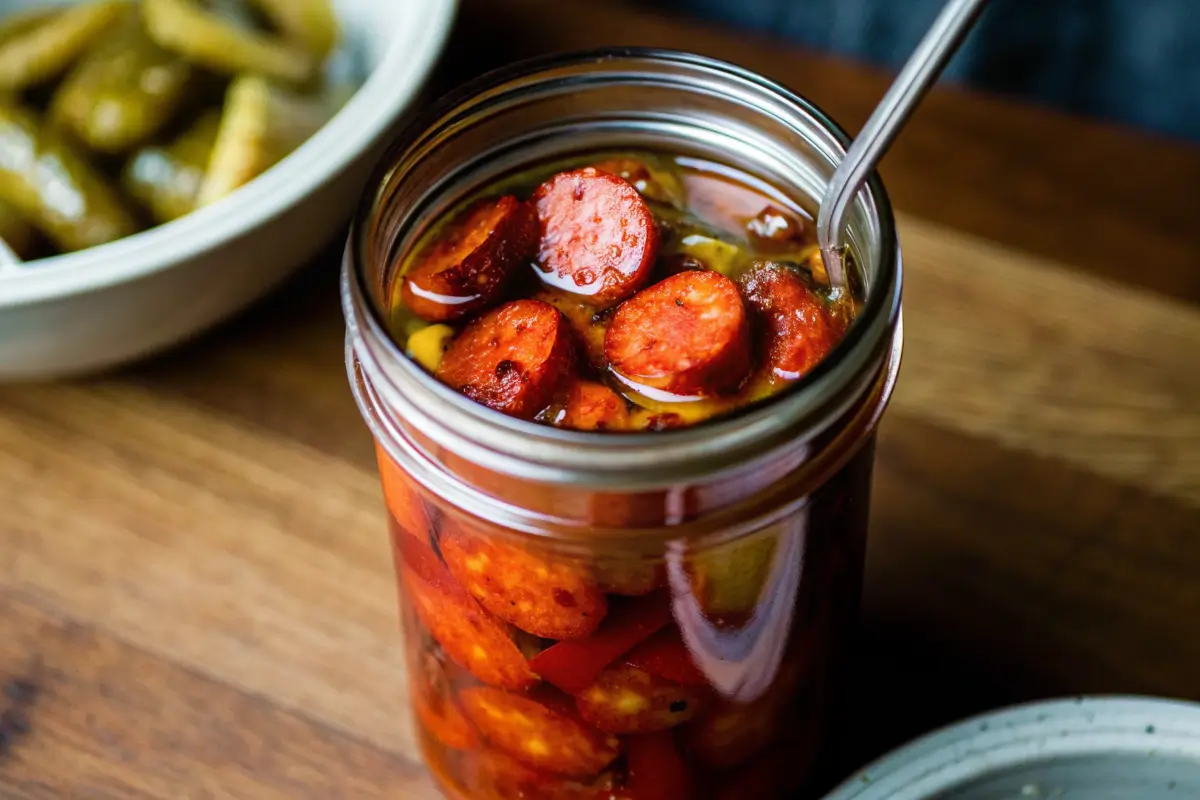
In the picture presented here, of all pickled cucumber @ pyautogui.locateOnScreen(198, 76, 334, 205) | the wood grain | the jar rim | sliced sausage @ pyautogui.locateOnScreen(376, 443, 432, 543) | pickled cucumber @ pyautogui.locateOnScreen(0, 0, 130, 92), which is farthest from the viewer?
pickled cucumber @ pyautogui.locateOnScreen(0, 0, 130, 92)

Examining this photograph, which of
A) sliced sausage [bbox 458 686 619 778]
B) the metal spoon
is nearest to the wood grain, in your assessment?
sliced sausage [bbox 458 686 619 778]

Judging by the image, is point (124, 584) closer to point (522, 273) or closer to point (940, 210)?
point (522, 273)

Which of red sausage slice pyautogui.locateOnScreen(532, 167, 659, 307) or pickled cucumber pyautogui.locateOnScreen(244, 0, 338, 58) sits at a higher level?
red sausage slice pyautogui.locateOnScreen(532, 167, 659, 307)

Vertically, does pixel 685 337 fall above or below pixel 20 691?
above

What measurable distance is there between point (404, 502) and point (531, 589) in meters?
0.08

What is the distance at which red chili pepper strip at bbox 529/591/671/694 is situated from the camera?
0.51m

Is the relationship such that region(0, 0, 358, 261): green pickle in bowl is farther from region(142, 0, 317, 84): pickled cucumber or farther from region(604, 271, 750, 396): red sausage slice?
region(604, 271, 750, 396): red sausage slice

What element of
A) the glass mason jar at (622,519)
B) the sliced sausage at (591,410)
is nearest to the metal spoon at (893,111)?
the glass mason jar at (622,519)

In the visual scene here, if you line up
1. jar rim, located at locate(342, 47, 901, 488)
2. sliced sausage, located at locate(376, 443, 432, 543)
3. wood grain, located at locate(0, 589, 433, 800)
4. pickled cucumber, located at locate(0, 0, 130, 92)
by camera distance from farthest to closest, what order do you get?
pickled cucumber, located at locate(0, 0, 130, 92) → wood grain, located at locate(0, 589, 433, 800) → sliced sausage, located at locate(376, 443, 432, 543) → jar rim, located at locate(342, 47, 901, 488)

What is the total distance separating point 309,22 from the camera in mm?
1000

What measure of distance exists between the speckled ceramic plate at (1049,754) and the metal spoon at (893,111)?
0.23 meters

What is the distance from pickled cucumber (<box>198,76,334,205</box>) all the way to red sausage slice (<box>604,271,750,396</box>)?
403mm

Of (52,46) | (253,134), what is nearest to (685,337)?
(253,134)

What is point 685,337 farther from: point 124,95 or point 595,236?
point 124,95
